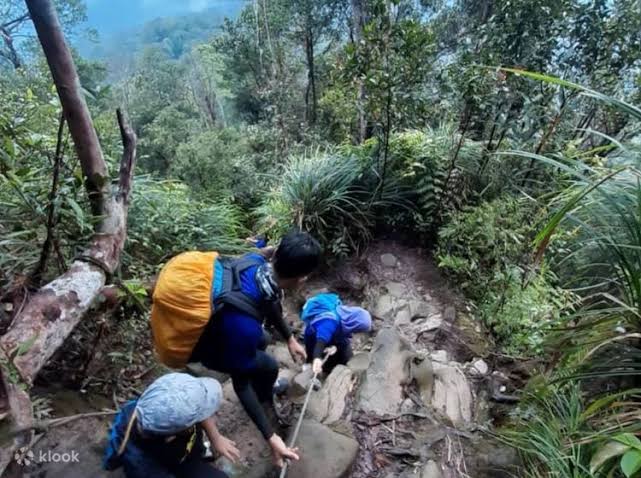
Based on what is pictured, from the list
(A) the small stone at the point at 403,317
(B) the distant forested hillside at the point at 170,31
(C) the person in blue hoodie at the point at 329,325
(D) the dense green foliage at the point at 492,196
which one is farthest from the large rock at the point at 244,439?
(B) the distant forested hillside at the point at 170,31

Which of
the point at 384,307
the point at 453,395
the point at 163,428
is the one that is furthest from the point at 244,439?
the point at 384,307

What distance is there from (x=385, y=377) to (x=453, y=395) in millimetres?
420

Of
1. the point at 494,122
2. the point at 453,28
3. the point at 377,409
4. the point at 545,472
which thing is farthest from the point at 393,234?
the point at 453,28

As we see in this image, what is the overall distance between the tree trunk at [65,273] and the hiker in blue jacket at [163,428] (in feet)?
1.15

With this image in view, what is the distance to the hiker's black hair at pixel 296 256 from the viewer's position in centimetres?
154

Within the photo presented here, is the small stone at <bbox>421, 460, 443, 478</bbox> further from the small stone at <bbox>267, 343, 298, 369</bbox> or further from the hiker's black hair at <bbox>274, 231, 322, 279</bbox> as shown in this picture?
the small stone at <bbox>267, 343, 298, 369</bbox>

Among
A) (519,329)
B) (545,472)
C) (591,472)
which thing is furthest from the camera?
(519,329)

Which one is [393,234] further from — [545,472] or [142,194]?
[545,472]

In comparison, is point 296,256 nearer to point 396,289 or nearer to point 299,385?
point 299,385

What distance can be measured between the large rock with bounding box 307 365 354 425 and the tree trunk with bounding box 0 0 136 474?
1272 mm

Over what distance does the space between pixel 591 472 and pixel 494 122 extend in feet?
10.2

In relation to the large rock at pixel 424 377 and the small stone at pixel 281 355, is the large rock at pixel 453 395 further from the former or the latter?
the small stone at pixel 281 355

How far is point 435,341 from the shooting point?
3.09 meters

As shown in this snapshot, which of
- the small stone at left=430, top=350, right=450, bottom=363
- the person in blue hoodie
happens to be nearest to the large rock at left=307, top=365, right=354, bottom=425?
the person in blue hoodie
